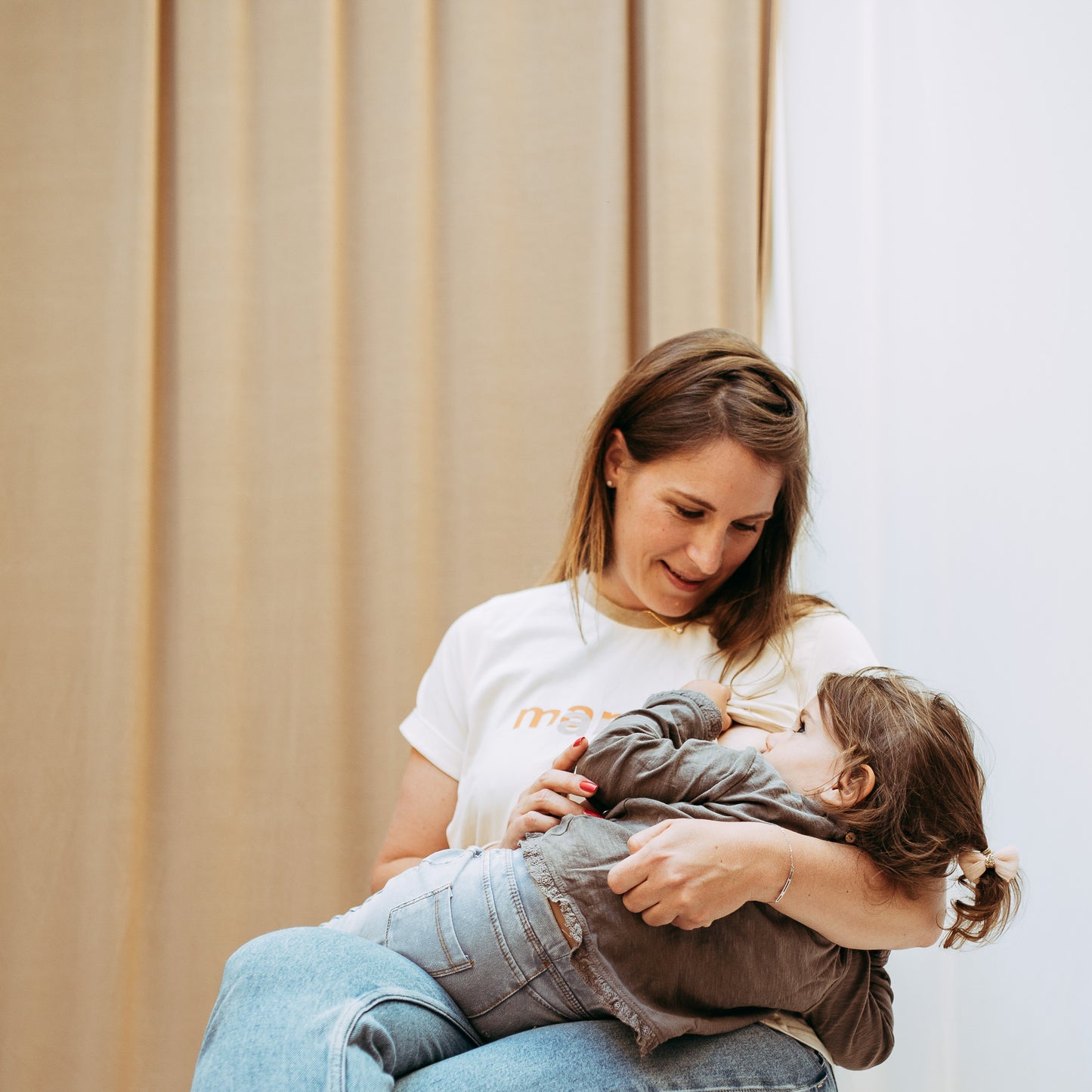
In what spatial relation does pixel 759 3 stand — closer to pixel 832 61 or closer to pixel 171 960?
pixel 832 61

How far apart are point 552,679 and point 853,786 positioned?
512 mm

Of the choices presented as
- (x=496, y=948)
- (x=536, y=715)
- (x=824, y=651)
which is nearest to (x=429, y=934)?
(x=496, y=948)

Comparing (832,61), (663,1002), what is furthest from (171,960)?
(832,61)

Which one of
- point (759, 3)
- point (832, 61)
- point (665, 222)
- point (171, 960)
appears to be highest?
point (759, 3)

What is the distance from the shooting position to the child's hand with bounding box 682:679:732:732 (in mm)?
1284

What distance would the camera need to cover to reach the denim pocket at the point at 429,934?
1.09 m

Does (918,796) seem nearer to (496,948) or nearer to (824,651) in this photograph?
(824,651)

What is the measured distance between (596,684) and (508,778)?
19 centimetres

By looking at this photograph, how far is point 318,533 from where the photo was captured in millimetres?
2102

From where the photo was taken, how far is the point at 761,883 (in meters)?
1.05

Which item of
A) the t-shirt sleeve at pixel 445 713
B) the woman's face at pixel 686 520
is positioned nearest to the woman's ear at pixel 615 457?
the woman's face at pixel 686 520

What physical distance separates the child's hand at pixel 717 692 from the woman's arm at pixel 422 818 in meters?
0.47

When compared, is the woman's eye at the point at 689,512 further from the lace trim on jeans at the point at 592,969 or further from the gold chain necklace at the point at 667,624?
the lace trim on jeans at the point at 592,969

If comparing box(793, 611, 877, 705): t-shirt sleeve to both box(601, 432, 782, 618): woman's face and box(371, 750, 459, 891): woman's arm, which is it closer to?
box(601, 432, 782, 618): woman's face
